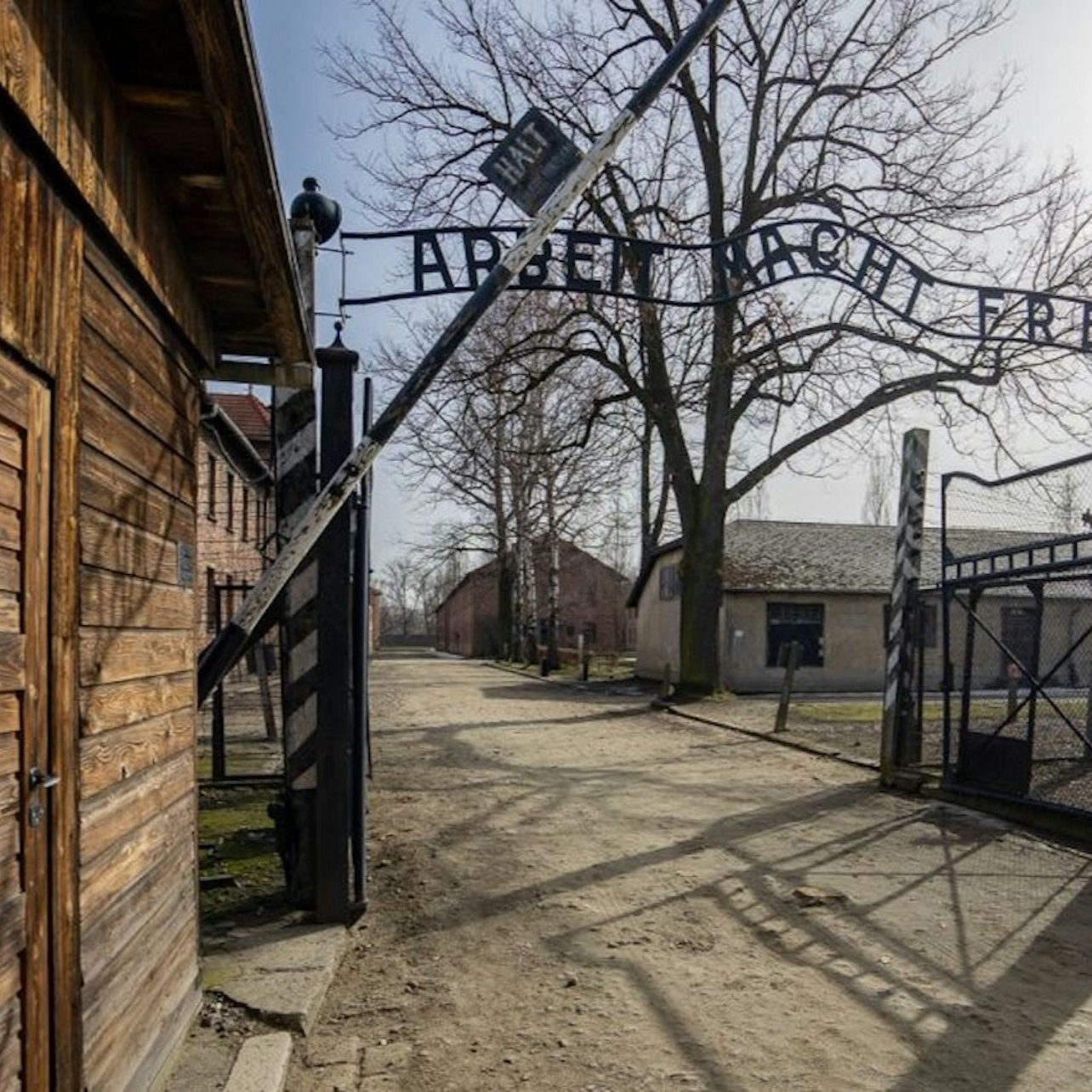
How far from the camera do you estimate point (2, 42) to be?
215 cm

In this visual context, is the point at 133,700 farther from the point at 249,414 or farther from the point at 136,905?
the point at 249,414

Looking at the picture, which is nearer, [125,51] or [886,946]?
[125,51]

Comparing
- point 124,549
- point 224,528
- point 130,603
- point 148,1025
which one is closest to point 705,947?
point 148,1025

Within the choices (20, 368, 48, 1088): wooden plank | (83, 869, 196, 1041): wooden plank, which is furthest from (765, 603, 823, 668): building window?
(20, 368, 48, 1088): wooden plank

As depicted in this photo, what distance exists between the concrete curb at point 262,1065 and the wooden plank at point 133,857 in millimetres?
775

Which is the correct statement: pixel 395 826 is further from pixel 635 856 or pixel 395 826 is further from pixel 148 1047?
pixel 148 1047

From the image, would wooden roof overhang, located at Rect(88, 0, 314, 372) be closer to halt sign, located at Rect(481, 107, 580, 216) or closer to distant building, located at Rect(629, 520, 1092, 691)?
halt sign, located at Rect(481, 107, 580, 216)

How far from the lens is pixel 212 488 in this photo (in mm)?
24609

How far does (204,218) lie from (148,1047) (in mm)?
3028

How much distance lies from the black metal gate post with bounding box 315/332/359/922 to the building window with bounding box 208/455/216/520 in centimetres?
1947

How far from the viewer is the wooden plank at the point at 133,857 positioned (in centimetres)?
284

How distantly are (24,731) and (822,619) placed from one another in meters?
26.6

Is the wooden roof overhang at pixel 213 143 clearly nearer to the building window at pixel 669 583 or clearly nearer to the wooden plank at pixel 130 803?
the wooden plank at pixel 130 803

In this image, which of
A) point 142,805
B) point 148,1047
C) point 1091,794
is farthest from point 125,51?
point 1091,794
